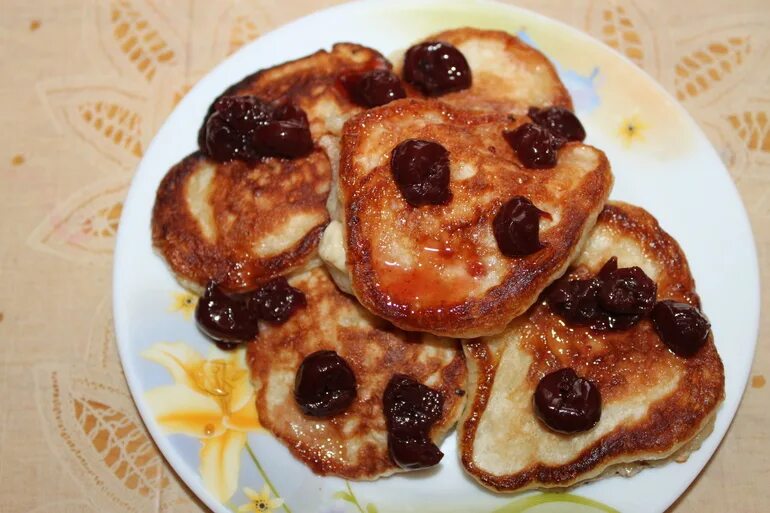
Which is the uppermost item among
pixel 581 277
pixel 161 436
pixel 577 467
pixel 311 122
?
pixel 311 122

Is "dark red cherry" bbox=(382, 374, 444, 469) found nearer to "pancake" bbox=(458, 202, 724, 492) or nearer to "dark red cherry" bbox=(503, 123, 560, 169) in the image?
"pancake" bbox=(458, 202, 724, 492)

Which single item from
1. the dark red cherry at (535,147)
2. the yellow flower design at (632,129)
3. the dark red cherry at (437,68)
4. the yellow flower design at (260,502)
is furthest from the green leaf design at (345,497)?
the yellow flower design at (632,129)

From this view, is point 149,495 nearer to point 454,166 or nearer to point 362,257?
point 362,257

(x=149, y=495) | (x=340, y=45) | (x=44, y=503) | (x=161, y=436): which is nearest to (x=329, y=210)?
(x=340, y=45)

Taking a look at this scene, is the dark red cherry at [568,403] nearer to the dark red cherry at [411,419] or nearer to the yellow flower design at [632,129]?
the dark red cherry at [411,419]

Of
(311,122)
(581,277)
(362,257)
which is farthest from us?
(311,122)

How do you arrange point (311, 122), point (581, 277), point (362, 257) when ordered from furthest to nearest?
point (311, 122) < point (581, 277) < point (362, 257)
